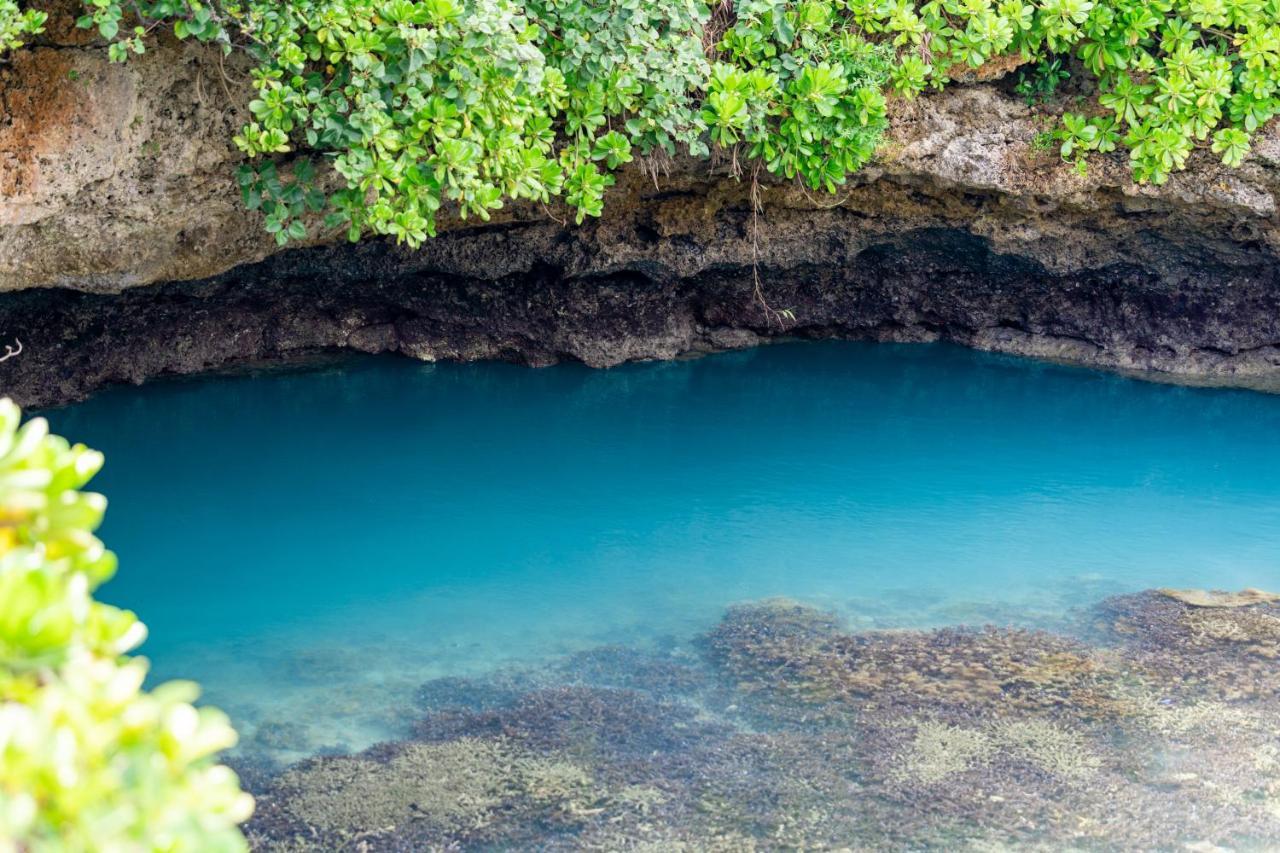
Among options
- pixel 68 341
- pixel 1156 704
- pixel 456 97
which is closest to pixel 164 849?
pixel 456 97

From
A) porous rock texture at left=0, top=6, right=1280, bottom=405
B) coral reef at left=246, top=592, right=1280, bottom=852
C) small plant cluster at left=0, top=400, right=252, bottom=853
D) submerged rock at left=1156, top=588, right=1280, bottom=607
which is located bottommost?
coral reef at left=246, top=592, right=1280, bottom=852

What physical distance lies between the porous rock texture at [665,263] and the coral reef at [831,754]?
3.29m

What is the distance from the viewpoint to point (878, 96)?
22.3 feet

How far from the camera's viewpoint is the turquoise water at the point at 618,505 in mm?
6234

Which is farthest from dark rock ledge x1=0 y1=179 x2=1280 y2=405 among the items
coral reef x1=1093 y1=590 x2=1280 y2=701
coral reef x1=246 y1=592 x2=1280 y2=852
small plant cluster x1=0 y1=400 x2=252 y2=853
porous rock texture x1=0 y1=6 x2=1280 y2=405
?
small plant cluster x1=0 y1=400 x2=252 y2=853

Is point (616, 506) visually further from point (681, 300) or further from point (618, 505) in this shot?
point (681, 300)

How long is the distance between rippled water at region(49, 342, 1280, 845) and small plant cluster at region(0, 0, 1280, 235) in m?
2.02

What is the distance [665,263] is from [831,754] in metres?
5.45

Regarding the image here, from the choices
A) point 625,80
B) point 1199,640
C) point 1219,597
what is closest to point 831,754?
point 1199,640

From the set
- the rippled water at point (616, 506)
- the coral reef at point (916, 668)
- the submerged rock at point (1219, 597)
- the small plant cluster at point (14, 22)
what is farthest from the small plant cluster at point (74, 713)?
the submerged rock at point (1219, 597)

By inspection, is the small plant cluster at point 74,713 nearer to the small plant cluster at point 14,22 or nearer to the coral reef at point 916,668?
the small plant cluster at point 14,22

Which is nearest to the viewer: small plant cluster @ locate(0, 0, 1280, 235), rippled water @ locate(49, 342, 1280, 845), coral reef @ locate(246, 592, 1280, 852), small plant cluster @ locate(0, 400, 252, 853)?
small plant cluster @ locate(0, 400, 252, 853)

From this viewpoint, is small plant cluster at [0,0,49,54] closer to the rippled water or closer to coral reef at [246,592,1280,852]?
the rippled water

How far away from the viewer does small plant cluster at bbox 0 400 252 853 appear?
4.04ft
